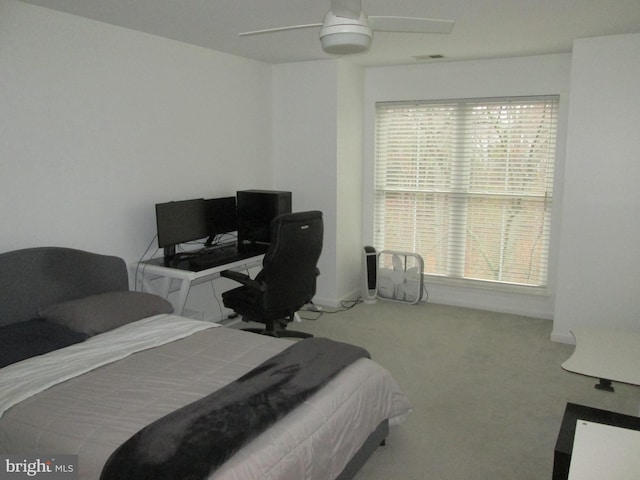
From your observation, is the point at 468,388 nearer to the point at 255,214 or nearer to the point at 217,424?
the point at 217,424

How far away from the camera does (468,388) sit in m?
3.40

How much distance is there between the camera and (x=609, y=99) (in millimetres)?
3814

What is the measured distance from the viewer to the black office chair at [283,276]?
350 centimetres

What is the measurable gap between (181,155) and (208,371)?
228 cm

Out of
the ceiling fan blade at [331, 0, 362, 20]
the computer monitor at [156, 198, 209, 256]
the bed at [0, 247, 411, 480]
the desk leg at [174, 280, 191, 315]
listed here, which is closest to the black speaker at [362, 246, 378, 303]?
the computer monitor at [156, 198, 209, 256]

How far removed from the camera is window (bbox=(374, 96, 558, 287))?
15.4 ft

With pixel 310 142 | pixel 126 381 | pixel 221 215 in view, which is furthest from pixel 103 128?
pixel 310 142

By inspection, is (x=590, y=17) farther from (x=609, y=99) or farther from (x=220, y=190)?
(x=220, y=190)

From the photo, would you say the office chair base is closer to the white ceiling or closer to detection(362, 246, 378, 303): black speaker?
detection(362, 246, 378, 303): black speaker

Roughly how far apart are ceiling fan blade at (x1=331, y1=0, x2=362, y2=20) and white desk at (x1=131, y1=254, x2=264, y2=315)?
2113mm

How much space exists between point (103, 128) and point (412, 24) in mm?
2253

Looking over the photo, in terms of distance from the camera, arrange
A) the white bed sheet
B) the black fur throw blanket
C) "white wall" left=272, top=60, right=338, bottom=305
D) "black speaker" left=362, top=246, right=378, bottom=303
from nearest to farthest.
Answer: the black fur throw blanket < the white bed sheet < "white wall" left=272, top=60, right=338, bottom=305 < "black speaker" left=362, top=246, right=378, bottom=303

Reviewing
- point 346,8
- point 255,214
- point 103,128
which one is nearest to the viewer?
point 346,8

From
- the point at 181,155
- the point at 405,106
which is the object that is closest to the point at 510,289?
the point at 405,106
